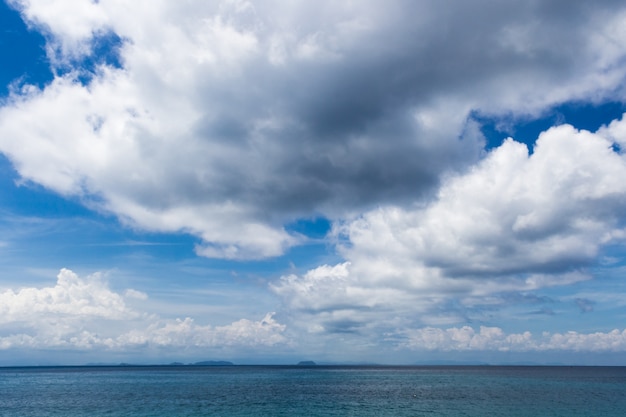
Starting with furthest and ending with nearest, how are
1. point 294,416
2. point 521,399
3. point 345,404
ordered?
point 521,399 < point 345,404 < point 294,416

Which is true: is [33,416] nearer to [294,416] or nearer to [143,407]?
[143,407]

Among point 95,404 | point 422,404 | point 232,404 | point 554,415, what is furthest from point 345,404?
point 95,404

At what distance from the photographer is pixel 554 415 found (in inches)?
3083

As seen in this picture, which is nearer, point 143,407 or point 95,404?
point 143,407

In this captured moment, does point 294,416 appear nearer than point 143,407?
Yes

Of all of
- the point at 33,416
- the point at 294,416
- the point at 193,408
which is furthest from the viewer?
the point at 193,408

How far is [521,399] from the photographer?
339 ft

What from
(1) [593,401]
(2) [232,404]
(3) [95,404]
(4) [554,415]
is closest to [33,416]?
(3) [95,404]

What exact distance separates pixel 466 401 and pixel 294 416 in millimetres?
42114

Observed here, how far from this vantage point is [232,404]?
95250 millimetres

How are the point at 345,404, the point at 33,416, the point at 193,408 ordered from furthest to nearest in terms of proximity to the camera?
1. the point at 345,404
2. the point at 193,408
3. the point at 33,416

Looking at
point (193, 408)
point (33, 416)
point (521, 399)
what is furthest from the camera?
point (521, 399)

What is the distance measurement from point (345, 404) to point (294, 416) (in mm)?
20633

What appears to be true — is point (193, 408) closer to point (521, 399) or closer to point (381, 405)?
point (381, 405)
